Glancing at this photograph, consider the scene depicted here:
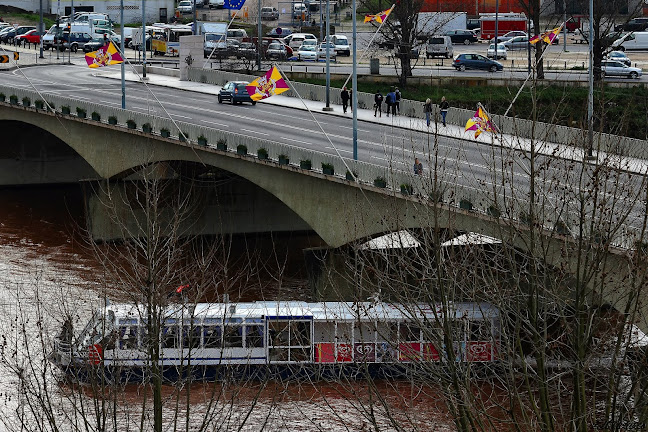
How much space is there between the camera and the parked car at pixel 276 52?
86.6m

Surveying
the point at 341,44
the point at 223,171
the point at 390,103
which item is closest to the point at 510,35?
the point at 341,44

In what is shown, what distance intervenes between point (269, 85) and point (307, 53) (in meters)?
44.6

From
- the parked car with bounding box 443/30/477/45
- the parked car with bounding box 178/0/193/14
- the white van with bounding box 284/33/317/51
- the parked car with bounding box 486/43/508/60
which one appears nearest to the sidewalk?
the white van with bounding box 284/33/317/51

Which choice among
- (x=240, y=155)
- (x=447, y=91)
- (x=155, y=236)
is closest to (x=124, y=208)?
(x=240, y=155)

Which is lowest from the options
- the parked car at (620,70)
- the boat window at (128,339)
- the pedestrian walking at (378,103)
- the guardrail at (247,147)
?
the boat window at (128,339)

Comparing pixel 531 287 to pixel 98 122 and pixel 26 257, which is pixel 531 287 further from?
pixel 98 122

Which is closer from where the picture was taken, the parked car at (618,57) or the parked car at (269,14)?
the parked car at (618,57)

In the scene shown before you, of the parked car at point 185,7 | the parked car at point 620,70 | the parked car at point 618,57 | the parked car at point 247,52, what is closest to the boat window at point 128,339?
the parked car at point 620,70

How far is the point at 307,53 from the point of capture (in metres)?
88.3

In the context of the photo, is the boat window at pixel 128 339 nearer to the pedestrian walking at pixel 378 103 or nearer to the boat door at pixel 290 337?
the boat door at pixel 290 337

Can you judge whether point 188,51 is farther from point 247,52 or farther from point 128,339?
point 128,339

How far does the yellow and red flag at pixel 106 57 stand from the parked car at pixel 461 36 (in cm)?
4471

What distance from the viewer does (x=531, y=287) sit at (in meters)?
18.8

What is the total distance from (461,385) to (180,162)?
4055 centimetres
